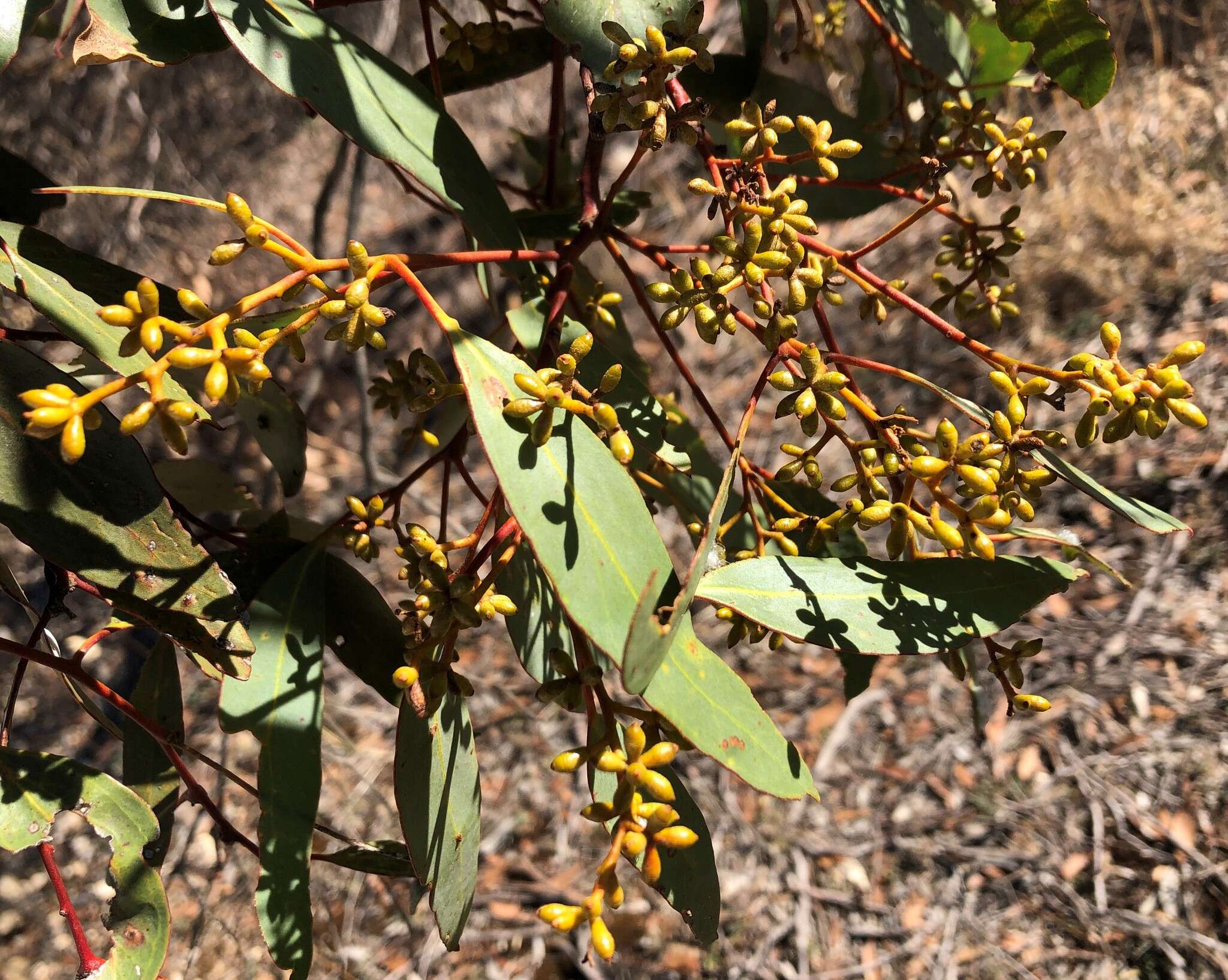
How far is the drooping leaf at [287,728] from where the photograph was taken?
0.78 meters

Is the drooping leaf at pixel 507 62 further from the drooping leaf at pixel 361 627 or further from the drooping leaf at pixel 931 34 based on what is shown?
the drooping leaf at pixel 361 627

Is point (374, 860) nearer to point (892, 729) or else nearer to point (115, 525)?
point (115, 525)

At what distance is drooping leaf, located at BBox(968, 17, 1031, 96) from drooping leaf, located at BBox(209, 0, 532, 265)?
0.60 m

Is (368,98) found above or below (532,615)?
above

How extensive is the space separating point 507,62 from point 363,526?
55 cm

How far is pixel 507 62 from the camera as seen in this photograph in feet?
3.34

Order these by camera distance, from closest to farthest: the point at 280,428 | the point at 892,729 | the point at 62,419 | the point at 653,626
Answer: the point at 62,419 < the point at 653,626 < the point at 280,428 < the point at 892,729

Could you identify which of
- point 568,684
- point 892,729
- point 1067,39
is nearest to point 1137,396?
point 1067,39

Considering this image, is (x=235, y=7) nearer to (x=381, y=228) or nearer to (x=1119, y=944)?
(x=1119, y=944)

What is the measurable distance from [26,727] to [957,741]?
256 cm

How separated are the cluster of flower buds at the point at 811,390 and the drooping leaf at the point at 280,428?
600 millimetres

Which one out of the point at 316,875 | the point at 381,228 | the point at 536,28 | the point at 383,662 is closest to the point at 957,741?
the point at 316,875

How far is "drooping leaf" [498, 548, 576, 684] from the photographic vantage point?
0.89m

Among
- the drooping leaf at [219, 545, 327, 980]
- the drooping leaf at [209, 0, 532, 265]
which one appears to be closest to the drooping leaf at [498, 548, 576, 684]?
the drooping leaf at [219, 545, 327, 980]
